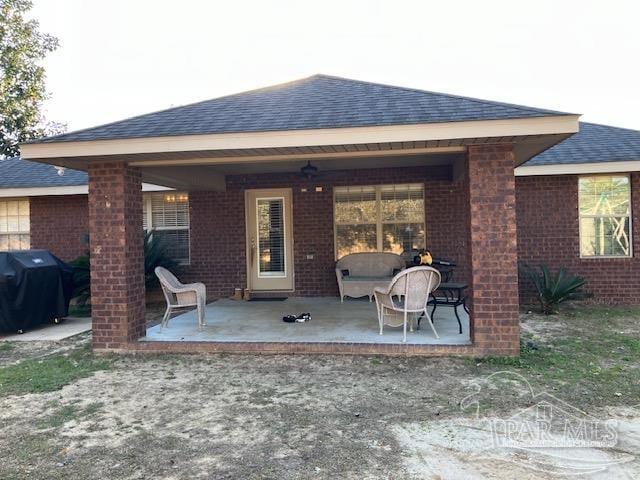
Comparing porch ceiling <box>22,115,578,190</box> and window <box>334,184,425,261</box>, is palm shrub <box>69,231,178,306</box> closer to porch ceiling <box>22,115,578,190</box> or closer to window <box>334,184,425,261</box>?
porch ceiling <box>22,115,578,190</box>

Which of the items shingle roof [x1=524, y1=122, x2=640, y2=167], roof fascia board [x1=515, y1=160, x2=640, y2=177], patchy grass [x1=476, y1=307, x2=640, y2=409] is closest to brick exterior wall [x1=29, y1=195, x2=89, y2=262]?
patchy grass [x1=476, y1=307, x2=640, y2=409]

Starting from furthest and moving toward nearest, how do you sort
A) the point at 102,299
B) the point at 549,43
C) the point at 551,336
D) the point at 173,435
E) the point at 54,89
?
→ 1. the point at 54,89
2. the point at 549,43
3. the point at 551,336
4. the point at 102,299
5. the point at 173,435

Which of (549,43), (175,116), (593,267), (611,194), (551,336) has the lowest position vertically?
(551,336)

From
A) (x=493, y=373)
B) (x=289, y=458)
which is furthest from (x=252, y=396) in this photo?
(x=493, y=373)

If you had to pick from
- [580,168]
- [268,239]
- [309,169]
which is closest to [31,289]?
[268,239]

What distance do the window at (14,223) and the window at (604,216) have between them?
38.0ft

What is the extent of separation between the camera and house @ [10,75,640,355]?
5.05 m

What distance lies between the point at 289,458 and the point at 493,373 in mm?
2505

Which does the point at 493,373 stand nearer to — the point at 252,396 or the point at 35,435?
the point at 252,396

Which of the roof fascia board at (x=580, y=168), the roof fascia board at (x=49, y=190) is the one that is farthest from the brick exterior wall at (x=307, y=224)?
the roof fascia board at (x=580, y=168)

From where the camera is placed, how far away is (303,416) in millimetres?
3621

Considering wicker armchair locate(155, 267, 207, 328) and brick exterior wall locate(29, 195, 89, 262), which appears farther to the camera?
brick exterior wall locate(29, 195, 89, 262)

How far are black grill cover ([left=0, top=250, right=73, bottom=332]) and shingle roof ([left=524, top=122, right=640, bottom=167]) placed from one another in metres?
8.36

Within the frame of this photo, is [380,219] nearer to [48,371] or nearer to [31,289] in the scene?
[31,289]
